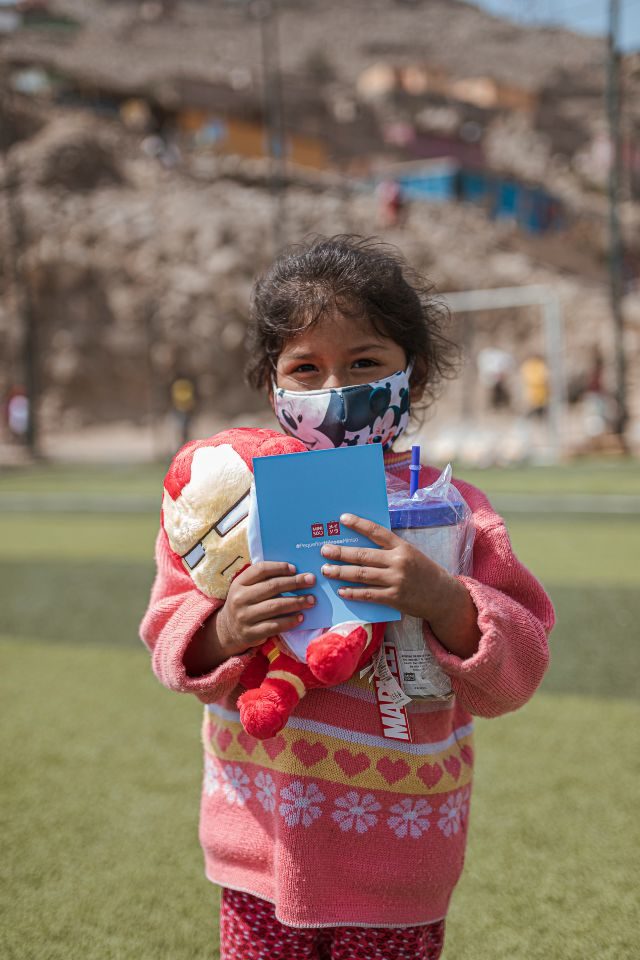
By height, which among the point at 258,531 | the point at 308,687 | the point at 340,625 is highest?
the point at 258,531

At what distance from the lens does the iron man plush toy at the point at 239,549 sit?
1.18 metres

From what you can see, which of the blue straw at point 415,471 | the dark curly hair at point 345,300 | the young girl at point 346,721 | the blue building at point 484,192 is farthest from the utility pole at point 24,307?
the blue straw at point 415,471

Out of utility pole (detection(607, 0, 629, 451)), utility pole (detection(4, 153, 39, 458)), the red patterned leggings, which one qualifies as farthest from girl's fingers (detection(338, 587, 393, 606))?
utility pole (detection(4, 153, 39, 458))

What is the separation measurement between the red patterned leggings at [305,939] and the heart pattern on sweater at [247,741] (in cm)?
24

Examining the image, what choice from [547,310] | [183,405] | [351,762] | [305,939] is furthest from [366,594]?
[547,310]

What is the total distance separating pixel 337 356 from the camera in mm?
1393

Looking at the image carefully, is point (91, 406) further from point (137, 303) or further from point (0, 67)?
point (0, 67)

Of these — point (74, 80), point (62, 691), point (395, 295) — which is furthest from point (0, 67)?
point (395, 295)

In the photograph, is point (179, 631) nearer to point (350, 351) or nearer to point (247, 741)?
point (247, 741)

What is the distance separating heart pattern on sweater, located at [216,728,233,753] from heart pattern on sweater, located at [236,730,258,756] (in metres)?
0.02

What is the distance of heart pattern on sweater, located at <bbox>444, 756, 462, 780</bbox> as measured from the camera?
1431 mm

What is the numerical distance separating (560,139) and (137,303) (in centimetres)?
4513

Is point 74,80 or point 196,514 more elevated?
point 74,80

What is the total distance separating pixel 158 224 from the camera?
1173 inches
